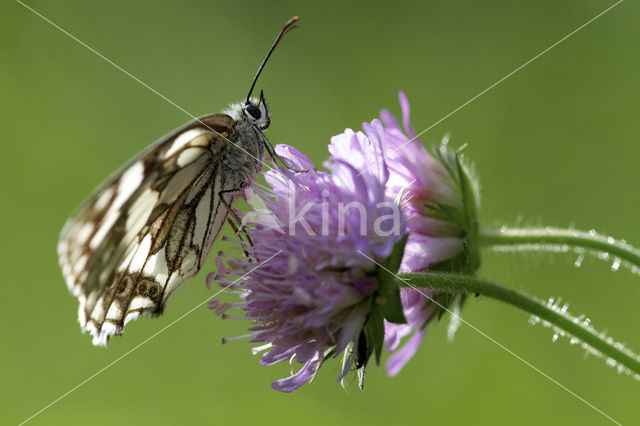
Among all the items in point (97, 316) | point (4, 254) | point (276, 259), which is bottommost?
point (276, 259)

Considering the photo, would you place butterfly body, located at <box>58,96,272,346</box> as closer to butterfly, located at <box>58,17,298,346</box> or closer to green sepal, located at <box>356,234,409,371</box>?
butterfly, located at <box>58,17,298,346</box>

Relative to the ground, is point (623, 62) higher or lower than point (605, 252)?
higher

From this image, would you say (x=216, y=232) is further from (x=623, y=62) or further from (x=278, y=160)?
(x=623, y=62)

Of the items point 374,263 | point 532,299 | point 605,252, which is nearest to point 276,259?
point 374,263

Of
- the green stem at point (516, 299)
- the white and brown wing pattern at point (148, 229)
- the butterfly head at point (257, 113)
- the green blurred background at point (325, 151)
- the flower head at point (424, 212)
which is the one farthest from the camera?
the green blurred background at point (325, 151)

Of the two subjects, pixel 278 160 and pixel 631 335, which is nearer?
pixel 278 160

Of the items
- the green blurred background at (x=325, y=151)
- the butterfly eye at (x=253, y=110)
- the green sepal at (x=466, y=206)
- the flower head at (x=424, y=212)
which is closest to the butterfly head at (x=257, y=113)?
the butterfly eye at (x=253, y=110)

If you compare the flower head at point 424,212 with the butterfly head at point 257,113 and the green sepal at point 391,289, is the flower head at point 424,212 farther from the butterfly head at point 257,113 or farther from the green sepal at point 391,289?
the butterfly head at point 257,113
